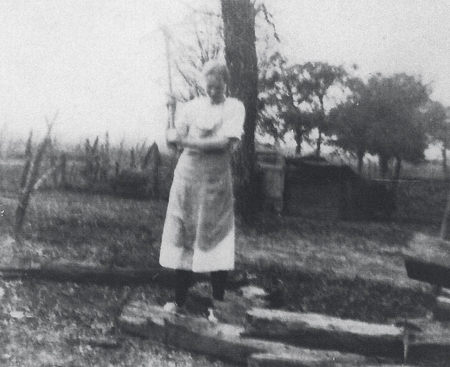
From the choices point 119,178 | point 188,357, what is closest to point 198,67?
point 119,178

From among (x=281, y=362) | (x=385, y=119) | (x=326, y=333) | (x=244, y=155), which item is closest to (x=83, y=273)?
(x=244, y=155)

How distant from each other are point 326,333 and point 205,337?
2.28 feet

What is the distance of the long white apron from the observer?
2.85m

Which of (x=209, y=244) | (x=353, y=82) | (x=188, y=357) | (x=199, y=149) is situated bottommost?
(x=188, y=357)

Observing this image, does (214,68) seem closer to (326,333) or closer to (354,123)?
(354,123)

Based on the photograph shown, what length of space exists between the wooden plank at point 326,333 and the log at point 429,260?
0.63 meters

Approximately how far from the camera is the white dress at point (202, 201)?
2.79 m

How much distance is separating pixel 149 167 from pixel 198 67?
0.84 meters

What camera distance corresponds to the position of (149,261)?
356 centimetres

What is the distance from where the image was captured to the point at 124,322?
296cm

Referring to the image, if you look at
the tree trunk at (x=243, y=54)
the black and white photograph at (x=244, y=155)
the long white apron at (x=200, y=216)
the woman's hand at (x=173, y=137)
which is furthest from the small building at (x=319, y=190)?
the woman's hand at (x=173, y=137)

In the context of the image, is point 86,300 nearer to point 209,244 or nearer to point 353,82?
point 209,244

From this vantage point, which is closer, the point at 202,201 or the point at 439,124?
the point at 202,201

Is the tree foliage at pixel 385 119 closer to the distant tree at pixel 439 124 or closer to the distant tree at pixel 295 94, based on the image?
the distant tree at pixel 439 124
